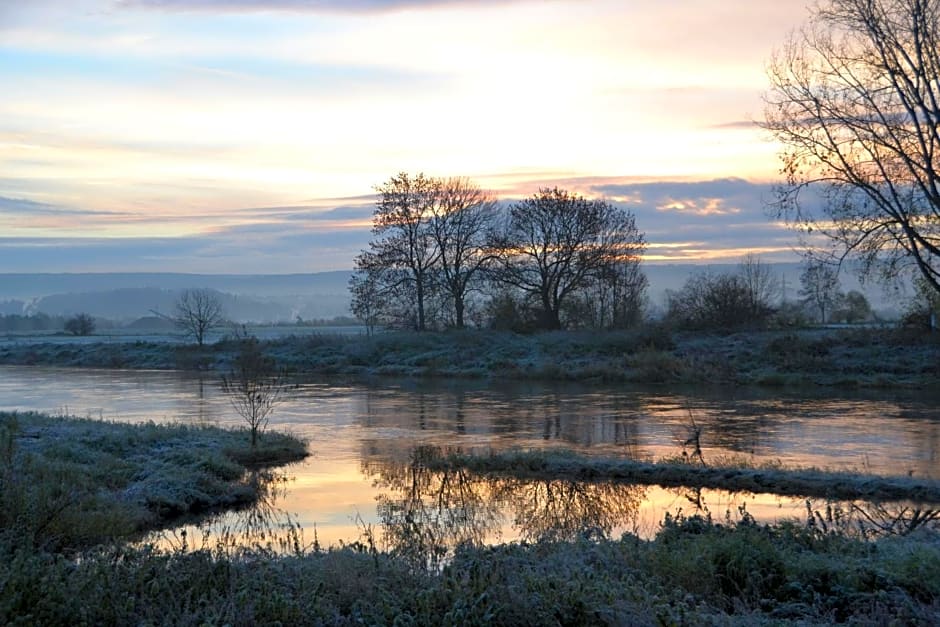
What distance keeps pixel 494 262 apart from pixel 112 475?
147 ft

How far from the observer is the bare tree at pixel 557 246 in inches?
2258

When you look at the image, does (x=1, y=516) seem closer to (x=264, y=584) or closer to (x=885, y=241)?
(x=264, y=584)

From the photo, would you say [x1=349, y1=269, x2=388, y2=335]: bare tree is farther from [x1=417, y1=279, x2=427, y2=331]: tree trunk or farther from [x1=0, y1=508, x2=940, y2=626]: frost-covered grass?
[x1=0, y1=508, x2=940, y2=626]: frost-covered grass

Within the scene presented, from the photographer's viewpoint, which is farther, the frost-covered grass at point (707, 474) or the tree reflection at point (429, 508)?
the frost-covered grass at point (707, 474)

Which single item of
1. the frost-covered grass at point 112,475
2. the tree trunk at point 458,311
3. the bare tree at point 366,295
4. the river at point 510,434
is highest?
the bare tree at point 366,295

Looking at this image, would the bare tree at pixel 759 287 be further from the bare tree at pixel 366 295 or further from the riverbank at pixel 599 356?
the bare tree at pixel 366 295

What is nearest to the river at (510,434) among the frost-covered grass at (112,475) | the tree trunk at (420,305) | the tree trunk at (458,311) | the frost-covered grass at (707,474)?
the frost-covered grass at (707,474)

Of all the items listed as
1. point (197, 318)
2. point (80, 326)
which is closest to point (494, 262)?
point (197, 318)

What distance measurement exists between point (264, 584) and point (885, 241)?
1578 cm

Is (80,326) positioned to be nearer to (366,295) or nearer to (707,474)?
(366,295)

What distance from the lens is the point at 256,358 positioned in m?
21.9

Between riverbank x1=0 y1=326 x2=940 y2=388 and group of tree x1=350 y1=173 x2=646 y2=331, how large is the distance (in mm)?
4187

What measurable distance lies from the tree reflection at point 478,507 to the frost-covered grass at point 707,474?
0.52 meters

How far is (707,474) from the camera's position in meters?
16.9
